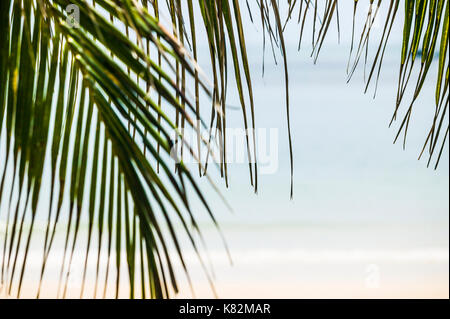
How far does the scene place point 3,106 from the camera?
19.3 inches

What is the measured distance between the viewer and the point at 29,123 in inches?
17.8

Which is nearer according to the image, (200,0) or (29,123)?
(29,123)

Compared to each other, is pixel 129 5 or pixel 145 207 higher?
pixel 129 5

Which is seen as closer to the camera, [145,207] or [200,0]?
[145,207]

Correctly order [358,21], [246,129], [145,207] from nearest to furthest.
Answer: [145,207] < [246,129] < [358,21]

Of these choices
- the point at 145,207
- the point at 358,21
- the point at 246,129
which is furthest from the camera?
the point at 358,21

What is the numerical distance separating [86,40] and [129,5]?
0.05m
